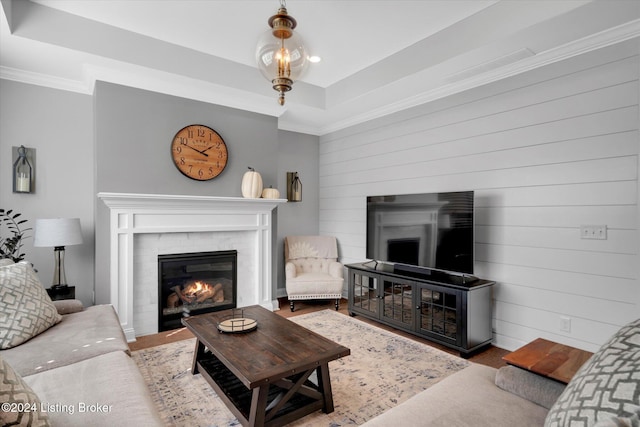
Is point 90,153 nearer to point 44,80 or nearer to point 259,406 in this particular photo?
point 44,80

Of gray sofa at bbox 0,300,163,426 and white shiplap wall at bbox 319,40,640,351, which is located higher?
white shiplap wall at bbox 319,40,640,351

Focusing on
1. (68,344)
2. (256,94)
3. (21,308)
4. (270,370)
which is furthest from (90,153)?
(270,370)

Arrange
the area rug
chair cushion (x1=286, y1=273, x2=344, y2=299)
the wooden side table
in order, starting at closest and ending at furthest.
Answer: the wooden side table < the area rug < chair cushion (x1=286, y1=273, x2=344, y2=299)

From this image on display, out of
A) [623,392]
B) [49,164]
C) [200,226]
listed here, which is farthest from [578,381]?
[49,164]

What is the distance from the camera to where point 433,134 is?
3.71 meters

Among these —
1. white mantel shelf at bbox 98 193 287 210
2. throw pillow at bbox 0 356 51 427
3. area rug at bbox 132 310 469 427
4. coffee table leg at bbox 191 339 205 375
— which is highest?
white mantel shelf at bbox 98 193 287 210

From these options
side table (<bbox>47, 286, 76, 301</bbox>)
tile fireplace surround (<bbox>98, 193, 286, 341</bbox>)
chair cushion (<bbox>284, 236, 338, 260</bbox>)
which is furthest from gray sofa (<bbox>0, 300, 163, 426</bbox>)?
chair cushion (<bbox>284, 236, 338, 260</bbox>)

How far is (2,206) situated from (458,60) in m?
4.32

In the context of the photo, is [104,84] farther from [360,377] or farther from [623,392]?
[623,392]

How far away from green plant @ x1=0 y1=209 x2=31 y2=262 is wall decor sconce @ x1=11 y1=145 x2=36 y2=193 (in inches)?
9.3

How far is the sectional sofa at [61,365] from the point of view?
1028 mm

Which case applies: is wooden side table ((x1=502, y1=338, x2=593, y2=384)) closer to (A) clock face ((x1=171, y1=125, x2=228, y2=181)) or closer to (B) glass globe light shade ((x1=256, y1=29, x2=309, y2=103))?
(B) glass globe light shade ((x1=256, y1=29, x2=309, y2=103))

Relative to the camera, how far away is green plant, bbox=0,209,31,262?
2924 mm

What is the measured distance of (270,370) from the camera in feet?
5.70
